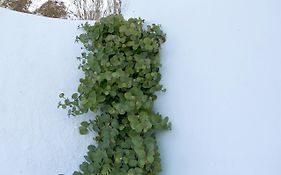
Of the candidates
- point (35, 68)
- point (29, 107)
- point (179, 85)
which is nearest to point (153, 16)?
point (179, 85)

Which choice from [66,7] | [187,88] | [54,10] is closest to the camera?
[187,88]

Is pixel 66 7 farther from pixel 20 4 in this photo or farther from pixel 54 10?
pixel 20 4

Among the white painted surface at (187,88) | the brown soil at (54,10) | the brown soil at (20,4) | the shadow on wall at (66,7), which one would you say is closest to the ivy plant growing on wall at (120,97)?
the white painted surface at (187,88)

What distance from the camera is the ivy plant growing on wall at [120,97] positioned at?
1.78m

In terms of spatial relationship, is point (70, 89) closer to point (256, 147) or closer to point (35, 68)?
point (35, 68)

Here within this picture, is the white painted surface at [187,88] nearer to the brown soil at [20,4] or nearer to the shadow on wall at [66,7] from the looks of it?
the shadow on wall at [66,7]

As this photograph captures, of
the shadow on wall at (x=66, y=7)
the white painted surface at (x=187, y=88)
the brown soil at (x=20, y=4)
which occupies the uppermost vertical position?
the brown soil at (x=20, y=4)

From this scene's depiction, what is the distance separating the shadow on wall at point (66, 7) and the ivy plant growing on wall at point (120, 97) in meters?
2.22

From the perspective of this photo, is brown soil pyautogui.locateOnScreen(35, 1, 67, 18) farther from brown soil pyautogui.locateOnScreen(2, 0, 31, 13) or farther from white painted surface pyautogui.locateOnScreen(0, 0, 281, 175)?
white painted surface pyautogui.locateOnScreen(0, 0, 281, 175)

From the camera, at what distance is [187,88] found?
74.4 inches

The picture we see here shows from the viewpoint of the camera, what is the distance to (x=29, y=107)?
197 centimetres

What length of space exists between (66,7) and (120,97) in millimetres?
4912

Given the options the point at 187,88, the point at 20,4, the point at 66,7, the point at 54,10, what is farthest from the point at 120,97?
the point at 20,4

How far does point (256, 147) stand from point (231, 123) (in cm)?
17
